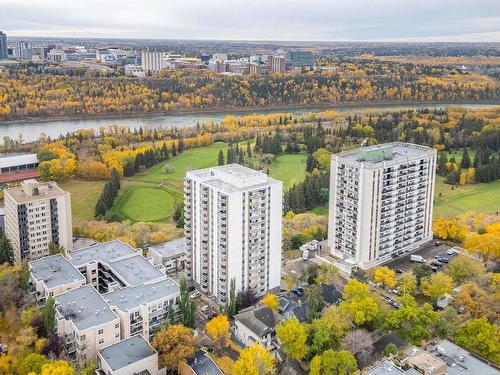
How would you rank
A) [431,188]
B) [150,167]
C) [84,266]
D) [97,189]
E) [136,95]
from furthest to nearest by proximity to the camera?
[136,95] → [150,167] → [97,189] → [431,188] → [84,266]

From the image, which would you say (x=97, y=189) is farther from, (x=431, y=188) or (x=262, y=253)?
(x=431, y=188)

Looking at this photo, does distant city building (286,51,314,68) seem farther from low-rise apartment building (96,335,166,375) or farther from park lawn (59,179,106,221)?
low-rise apartment building (96,335,166,375)

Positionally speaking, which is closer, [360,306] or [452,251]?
[360,306]

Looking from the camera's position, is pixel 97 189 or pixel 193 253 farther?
pixel 97 189

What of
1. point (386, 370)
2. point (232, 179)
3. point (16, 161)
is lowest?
point (386, 370)

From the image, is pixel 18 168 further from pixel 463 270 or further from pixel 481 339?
pixel 481 339

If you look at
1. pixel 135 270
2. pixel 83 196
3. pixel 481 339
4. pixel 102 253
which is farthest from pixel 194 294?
pixel 83 196

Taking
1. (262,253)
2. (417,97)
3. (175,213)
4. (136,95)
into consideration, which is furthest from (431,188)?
(417,97)
